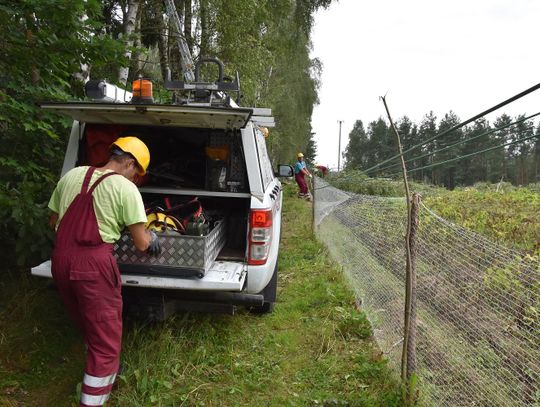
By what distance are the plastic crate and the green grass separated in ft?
2.18

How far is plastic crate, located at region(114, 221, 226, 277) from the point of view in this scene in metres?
2.96

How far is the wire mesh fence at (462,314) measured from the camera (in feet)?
8.04

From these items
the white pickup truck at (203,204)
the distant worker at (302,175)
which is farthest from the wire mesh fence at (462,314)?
the distant worker at (302,175)

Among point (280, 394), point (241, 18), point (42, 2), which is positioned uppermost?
point (241, 18)

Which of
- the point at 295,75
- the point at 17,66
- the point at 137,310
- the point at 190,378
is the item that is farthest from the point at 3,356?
the point at 295,75

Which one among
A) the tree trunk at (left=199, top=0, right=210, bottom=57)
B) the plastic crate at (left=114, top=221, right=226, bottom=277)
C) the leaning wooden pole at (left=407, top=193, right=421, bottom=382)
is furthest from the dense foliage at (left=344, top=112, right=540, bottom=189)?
the tree trunk at (left=199, top=0, right=210, bottom=57)

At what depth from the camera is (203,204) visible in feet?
14.5

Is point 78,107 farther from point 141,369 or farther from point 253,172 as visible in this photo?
point 141,369

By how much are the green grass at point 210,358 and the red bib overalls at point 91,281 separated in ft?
1.34

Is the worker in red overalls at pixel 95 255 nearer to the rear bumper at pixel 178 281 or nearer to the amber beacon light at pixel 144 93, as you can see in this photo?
the rear bumper at pixel 178 281

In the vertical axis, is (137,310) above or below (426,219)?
below

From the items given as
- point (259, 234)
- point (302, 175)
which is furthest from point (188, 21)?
point (259, 234)

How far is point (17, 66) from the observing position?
11.7ft

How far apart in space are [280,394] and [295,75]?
1021 inches
